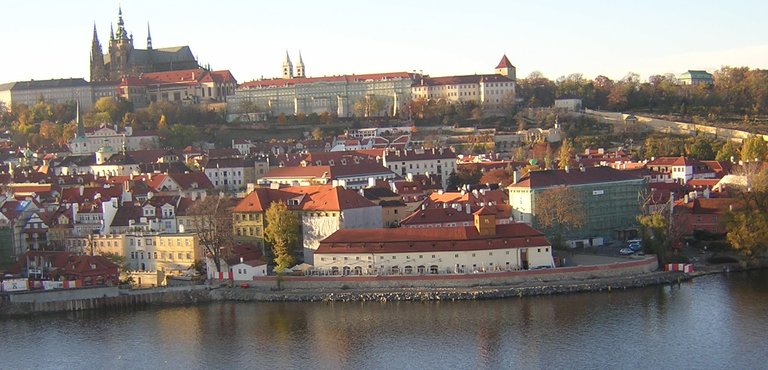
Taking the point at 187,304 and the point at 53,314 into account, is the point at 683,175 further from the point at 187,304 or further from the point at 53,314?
the point at 53,314

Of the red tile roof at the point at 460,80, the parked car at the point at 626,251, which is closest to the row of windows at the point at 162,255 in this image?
the parked car at the point at 626,251

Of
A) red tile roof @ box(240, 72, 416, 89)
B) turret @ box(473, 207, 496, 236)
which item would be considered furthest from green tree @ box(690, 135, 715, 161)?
red tile roof @ box(240, 72, 416, 89)

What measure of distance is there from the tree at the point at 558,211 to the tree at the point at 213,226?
823 cm

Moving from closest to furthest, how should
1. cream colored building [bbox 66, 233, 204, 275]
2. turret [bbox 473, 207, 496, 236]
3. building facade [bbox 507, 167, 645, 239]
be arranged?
turret [bbox 473, 207, 496, 236]
cream colored building [bbox 66, 233, 204, 275]
building facade [bbox 507, 167, 645, 239]

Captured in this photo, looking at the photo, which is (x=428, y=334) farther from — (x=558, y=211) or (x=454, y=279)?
(x=558, y=211)

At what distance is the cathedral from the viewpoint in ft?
248

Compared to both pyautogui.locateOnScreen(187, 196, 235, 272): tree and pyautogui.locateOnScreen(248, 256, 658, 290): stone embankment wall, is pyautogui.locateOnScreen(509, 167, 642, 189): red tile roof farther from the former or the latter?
pyautogui.locateOnScreen(187, 196, 235, 272): tree

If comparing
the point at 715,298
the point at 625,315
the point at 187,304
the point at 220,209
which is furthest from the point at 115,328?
the point at 715,298

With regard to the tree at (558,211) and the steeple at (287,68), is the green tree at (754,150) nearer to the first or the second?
the tree at (558,211)

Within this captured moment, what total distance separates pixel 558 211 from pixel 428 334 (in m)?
9.11

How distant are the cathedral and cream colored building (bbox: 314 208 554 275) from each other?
2060 inches

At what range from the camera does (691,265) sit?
26.8m

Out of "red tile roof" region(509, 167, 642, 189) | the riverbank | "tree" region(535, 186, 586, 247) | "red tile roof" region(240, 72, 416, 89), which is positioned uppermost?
"red tile roof" region(240, 72, 416, 89)

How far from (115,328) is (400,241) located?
6.86 m
